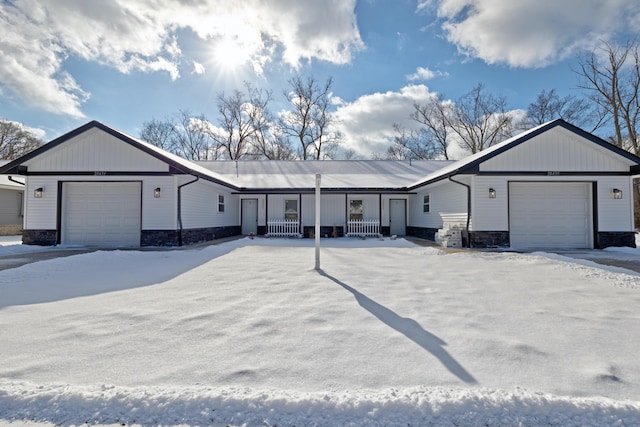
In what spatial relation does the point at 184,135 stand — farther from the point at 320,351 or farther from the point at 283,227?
the point at 320,351

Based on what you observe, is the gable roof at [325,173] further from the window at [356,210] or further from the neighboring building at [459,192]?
the neighboring building at [459,192]

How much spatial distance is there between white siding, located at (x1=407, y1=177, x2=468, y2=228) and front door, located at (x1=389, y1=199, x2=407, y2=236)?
328 millimetres

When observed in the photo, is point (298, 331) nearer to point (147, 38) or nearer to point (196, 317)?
point (196, 317)

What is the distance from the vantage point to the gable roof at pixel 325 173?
14712 millimetres

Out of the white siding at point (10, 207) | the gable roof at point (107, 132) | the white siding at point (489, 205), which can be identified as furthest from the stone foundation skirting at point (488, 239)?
the white siding at point (10, 207)

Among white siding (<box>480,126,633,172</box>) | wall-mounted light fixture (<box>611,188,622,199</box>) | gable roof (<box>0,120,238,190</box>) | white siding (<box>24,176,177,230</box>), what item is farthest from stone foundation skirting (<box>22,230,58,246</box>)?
wall-mounted light fixture (<box>611,188,622,199</box>)

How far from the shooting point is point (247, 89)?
32.3 meters

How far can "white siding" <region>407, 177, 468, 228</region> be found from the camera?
11.0m

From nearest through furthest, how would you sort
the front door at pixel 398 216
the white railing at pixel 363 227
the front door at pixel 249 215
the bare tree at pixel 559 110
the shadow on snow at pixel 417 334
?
the shadow on snow at pixel 417 334
the white railing at pixel 363 227
the front door at pixel 398 216
the front door at pixel 249 215
the bare tree at pixel 559 110

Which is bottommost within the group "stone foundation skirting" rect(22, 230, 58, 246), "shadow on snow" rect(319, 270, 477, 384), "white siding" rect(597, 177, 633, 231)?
"shadow on snow" rect(319, 270, 477, 384)

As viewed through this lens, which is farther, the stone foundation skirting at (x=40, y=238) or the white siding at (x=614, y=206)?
the stone foundation skirting at (x=40, y=238)

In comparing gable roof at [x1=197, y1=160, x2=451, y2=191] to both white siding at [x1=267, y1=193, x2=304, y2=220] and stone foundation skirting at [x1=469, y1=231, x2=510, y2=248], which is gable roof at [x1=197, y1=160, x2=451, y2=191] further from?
stone foundation skirting at [x1=469, y1=231, x2=510, y2=248]

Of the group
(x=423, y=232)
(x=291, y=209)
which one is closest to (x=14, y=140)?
(x=291, y=209)

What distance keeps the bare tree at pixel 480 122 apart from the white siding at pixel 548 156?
22.1 meters
